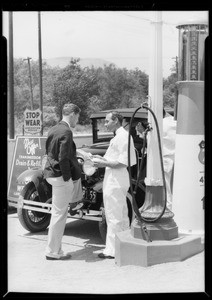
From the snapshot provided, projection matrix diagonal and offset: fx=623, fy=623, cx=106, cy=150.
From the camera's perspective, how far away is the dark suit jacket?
623 cm

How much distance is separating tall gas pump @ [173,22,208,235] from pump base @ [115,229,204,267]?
12.3 inches

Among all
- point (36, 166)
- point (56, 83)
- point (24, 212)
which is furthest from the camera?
point (36, 166)

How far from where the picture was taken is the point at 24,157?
8266 mm

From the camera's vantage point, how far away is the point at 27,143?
27.0 ft

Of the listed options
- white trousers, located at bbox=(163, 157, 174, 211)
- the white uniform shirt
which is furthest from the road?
white trousers, located at bbox=(163, 157, 174, 211)

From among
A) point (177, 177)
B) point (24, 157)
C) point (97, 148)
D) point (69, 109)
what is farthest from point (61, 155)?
point (24, 157)

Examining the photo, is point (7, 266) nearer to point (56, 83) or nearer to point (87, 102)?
point (56, 83)

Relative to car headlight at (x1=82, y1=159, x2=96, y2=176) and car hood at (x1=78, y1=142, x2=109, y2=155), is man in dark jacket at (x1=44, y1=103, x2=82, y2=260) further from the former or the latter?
car hood at (x1=78, y1=142, x2=109, y2=155)

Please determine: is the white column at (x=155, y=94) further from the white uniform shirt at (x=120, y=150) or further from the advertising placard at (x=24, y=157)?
the advertising placard at (x=24, y=157)

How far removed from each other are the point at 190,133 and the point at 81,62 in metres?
1.30

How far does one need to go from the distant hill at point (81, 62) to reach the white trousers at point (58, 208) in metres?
1.15
